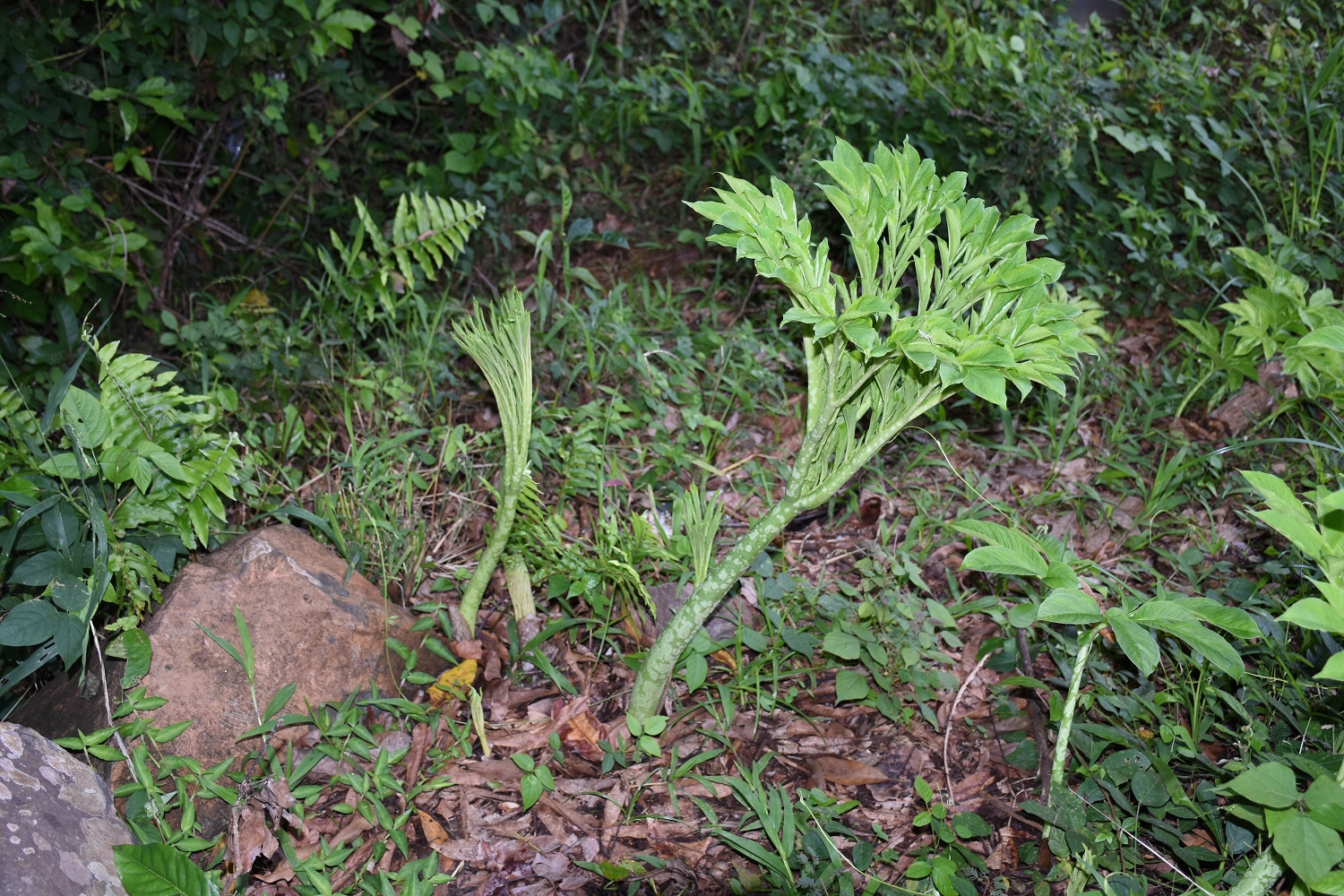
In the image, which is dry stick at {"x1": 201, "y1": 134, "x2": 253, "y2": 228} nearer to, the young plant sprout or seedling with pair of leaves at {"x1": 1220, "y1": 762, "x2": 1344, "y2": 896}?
the young plant sprout

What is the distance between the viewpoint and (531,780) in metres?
2.13

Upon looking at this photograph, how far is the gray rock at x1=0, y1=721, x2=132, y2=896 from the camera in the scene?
158 cm

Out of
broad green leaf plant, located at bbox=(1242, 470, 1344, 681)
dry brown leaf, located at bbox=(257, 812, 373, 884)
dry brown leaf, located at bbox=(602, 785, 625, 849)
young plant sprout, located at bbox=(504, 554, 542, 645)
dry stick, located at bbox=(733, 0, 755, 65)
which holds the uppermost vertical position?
dry stick, located at bbox=(733, 0, 755, 65)

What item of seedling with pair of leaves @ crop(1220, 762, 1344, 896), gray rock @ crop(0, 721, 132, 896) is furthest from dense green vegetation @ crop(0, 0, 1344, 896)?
gray rock @ crop(0, 721, 132, 896)

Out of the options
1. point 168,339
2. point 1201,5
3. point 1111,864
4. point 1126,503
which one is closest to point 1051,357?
point 1111,864

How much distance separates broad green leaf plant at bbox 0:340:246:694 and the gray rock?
→ 0.23m

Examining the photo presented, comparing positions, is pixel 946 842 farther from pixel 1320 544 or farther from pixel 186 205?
pixel 186 205

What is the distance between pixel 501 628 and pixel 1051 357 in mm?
1788

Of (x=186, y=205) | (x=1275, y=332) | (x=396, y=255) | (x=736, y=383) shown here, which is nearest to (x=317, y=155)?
(x=186, y=205)

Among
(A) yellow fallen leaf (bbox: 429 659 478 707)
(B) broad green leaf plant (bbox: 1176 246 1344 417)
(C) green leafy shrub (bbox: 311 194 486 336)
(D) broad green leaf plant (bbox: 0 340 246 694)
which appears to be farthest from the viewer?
(C) green leafy shrub (bbox: 311 194 486 336)

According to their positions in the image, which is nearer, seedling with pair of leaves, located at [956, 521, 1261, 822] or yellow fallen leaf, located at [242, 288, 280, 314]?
seedling with pair of leaves, located at [956, 521, 1261, 822]

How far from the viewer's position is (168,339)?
3146mm

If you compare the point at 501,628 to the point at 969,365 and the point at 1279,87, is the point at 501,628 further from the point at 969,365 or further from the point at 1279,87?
the point at 1279,87

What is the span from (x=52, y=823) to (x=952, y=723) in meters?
2.10
